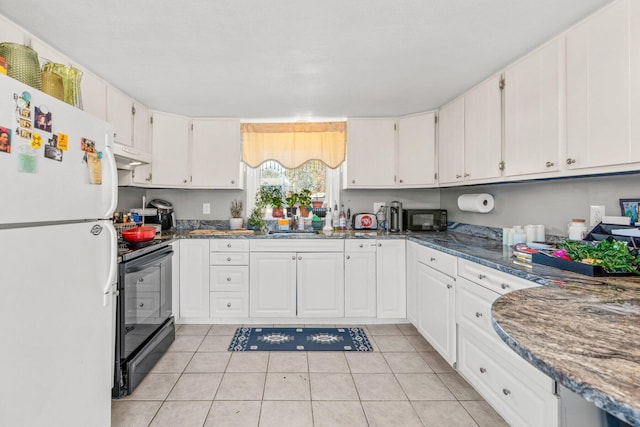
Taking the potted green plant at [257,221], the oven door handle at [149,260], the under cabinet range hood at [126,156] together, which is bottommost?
the oven door handle at [149,260]

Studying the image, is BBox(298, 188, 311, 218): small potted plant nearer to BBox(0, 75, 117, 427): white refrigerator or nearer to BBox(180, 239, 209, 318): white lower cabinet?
BBox(180, 239, 209, 318): white lower cabinet

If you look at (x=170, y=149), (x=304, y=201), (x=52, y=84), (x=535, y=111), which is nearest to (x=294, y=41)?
(x=52, y=84)

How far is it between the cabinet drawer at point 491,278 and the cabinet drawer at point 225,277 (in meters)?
1.96

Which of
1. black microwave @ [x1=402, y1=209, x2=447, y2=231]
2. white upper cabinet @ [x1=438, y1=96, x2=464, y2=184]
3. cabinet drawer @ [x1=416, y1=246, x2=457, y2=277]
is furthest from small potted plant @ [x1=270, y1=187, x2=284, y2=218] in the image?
white upper cabinet @ [x1=438, y1=96, x2=464, y2=184]

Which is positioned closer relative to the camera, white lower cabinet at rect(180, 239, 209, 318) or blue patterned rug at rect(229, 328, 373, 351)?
blue patterned rug at rect(229, 328, 373, 351)

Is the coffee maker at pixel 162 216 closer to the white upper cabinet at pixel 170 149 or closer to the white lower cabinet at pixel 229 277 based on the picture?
the white upper cabinet at pixel 170 149

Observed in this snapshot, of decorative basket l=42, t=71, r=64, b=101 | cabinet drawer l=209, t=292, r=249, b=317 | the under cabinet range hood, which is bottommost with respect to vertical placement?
cabinet drawer l=209, t=292, r=249, b=317

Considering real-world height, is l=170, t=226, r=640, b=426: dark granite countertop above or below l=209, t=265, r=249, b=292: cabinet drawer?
above

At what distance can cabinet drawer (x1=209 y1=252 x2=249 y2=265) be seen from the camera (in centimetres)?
296

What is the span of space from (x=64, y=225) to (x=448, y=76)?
2538 millimetres

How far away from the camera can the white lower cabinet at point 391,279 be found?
2979mm

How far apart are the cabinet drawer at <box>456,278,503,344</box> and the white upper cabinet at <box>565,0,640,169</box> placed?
2.80ft

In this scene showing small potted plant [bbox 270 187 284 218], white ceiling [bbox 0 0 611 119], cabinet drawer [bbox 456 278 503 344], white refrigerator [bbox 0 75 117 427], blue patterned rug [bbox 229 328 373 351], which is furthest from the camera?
small potted plant [bbox 270 187 284 218]

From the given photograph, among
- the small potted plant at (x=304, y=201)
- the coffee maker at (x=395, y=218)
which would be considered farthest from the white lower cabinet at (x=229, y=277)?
the coffee maker at (x=395, y=218)
